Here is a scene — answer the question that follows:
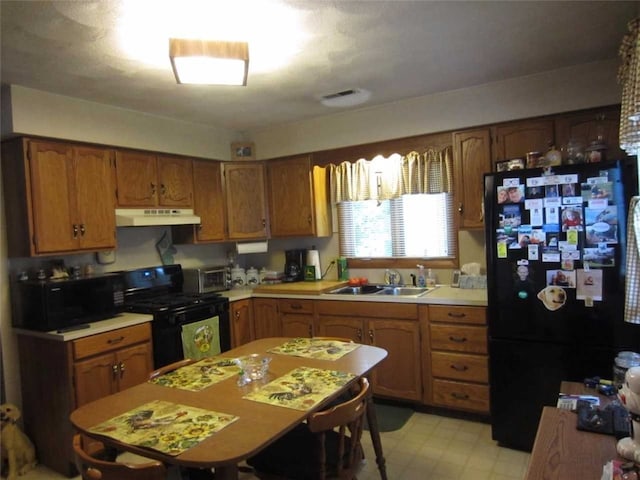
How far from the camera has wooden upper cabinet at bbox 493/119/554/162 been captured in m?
2.95

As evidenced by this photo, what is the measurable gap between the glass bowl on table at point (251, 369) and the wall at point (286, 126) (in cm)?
197

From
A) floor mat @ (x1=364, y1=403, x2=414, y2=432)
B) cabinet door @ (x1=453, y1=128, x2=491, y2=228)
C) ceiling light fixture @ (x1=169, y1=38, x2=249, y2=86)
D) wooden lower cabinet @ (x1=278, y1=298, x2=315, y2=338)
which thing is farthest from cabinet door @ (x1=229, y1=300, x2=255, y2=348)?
ceiling light fixture @ (x1=169, y1=38, x2=249, y2=86)

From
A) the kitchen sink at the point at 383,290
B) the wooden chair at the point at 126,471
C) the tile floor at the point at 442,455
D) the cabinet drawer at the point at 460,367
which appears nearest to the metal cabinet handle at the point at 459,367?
the cabinet drawer at the point at 460,367

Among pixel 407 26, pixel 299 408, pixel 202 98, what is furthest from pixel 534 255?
pixel 202 98

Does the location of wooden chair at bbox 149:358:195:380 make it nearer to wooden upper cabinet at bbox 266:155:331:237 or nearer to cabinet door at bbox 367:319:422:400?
cabinet door at bbox 367:319:422:400

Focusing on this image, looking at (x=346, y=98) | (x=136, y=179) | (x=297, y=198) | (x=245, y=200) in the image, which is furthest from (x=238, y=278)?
(x=346, y=98)

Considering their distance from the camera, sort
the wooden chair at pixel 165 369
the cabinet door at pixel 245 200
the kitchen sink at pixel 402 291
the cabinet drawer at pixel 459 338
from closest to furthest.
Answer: the wooden chair at pixel 165 369
the cabinet drawer at pixel 459 338
the kitchen sink at pixel 402 291
the cabinet door at pixel 245 200

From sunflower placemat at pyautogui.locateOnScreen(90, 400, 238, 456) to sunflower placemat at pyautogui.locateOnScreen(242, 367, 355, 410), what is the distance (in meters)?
0.20

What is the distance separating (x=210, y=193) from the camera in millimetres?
3918

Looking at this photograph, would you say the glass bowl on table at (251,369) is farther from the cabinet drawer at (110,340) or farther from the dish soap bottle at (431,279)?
the dish soap bottle at (431,279)

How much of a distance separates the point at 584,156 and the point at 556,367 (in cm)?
125

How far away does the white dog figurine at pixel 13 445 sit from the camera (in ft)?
8.78

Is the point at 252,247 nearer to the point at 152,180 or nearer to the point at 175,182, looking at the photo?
the point at 175,182

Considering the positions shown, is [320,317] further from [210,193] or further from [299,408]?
[299,408]
